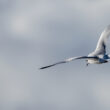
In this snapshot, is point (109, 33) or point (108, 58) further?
point (109, 33)

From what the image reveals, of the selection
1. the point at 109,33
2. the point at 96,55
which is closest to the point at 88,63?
the point at 96,55

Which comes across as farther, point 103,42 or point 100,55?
point 103,42

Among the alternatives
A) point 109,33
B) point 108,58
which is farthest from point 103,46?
point 108,58

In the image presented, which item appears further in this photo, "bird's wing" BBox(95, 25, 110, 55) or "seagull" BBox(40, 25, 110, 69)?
"bird's wing" BBox(95, 25, 110, 55)

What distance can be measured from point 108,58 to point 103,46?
6703mm

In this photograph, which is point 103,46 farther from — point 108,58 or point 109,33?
point 108,58

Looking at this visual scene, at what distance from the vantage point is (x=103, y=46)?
2448 inches

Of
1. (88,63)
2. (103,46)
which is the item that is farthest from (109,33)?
(88,63)

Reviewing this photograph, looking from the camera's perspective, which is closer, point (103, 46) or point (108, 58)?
point (108, 58)

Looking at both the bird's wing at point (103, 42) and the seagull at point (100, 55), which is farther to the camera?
the bird's wing at point (103, 42)

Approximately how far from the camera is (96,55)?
58656mm

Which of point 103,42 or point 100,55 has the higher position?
point 103,42

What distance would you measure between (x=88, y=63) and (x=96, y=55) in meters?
1.58

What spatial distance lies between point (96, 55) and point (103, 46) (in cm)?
391
